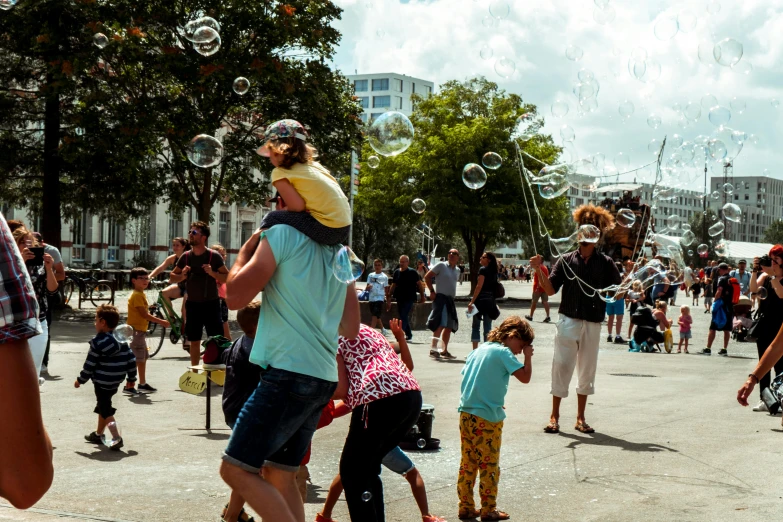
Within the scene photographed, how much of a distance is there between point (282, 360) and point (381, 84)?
141 m

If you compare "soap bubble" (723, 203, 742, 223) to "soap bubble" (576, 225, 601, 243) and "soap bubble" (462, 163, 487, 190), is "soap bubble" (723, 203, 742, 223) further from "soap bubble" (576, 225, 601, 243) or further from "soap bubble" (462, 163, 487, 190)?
"soap bubble" (576, 225, 601, 243)

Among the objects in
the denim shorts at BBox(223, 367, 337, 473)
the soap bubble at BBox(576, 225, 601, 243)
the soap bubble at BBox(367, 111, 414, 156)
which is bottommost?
the denim shorts at BBox(223, 367, 337, 473)

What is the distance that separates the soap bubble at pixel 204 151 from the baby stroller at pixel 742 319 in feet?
42.4

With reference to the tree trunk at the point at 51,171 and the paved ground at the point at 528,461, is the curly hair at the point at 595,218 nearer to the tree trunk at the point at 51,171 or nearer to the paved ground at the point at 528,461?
the paved ground at the point at 528,461

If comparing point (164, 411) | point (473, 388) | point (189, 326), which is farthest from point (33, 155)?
point (473, 388)

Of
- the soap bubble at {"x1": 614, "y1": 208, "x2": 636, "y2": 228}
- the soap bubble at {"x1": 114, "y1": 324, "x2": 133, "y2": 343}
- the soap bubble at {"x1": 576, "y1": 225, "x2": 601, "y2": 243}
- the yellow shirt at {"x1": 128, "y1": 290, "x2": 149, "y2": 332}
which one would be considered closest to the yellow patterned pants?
the soap bubble at {"x1": 114, "y1": 324, "x2": 133, "y2": 343}

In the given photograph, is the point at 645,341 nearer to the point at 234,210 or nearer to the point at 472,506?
the point at 472,506

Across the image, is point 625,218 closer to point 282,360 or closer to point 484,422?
point 484,422

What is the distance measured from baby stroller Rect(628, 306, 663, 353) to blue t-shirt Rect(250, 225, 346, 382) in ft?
49.1

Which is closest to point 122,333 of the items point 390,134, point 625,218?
point 390,134

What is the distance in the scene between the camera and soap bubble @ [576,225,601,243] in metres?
8.64

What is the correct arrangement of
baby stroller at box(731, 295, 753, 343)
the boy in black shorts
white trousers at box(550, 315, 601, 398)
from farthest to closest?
baby stroller at box(731, 295, 753, 343) → white trousers at box(550, 315, 601, 398) → the boy in black shorts

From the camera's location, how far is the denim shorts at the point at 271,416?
371 cm

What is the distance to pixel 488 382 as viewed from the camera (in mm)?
5652
